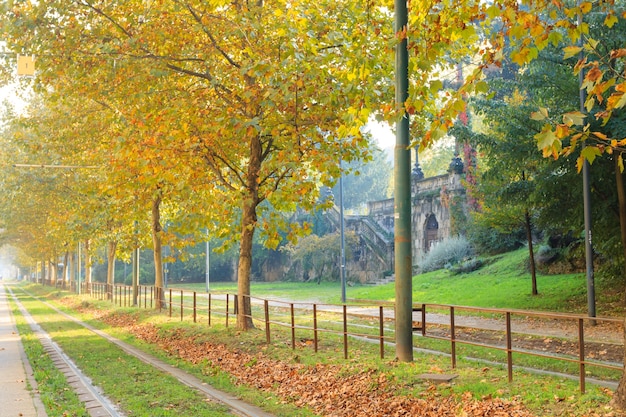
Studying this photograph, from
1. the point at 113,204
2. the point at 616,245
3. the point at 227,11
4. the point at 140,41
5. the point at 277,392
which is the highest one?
the point at 227,11

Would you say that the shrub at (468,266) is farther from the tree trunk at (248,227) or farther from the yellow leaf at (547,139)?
the yellow leaf at (547,139)

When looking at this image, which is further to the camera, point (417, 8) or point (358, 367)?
point (358, 367)

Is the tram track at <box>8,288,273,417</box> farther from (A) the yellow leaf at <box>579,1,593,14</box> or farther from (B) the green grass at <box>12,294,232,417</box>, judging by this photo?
(A) the yellow leaf at <box>579,1,593,14</box>

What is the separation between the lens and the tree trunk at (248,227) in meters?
18.7

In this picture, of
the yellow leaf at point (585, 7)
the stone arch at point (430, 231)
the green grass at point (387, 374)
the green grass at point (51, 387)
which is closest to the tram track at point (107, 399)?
the green grass at point (51, 387)

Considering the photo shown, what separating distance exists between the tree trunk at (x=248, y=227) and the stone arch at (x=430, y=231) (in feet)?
104

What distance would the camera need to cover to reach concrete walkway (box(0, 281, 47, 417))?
10.6 meters

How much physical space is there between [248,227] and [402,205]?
7.46 metres

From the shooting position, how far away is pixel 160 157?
1667 cm

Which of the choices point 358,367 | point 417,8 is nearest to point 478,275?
point 358,367

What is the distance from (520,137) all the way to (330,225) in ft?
147

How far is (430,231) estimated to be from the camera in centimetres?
5034

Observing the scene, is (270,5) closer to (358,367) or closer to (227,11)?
(227,11)

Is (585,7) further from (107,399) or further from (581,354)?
(107,399)
